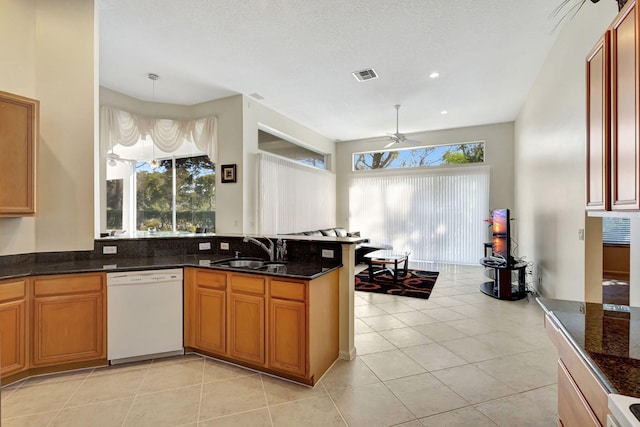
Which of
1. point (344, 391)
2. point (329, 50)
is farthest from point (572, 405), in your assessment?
point (329, 50)

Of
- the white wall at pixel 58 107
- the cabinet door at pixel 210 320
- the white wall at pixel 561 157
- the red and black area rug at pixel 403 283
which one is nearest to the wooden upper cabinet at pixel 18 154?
the white wall at pixel 58 107

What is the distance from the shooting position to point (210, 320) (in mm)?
2723

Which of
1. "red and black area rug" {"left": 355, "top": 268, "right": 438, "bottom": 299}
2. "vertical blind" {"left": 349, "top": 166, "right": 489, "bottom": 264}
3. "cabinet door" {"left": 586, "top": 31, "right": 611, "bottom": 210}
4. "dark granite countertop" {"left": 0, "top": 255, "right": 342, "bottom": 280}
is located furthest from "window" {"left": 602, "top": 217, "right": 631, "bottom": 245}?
"dark granite countertop" {"left": 0, "top": 255, "right": 342, "bottom": 280}

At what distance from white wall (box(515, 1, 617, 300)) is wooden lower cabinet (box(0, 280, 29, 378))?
16.8 ft

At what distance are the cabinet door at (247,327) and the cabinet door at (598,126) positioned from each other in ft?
7.57

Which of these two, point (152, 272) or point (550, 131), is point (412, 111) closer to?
point (550, 131)

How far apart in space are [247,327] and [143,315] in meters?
1.00

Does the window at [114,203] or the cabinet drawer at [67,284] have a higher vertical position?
the window at [114,203]

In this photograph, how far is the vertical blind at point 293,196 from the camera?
5.48 metres

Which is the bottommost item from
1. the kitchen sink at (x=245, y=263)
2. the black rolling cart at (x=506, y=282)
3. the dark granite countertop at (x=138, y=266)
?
the black rolling cart at (x=506, y=282)

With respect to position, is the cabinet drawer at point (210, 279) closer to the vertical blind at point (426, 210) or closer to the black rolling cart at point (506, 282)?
the black rolling cart at point (506, 282)

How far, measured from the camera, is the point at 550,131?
393cm

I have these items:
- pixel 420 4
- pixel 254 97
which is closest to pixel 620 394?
pixel 420 4

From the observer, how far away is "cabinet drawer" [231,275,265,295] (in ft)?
8.10
